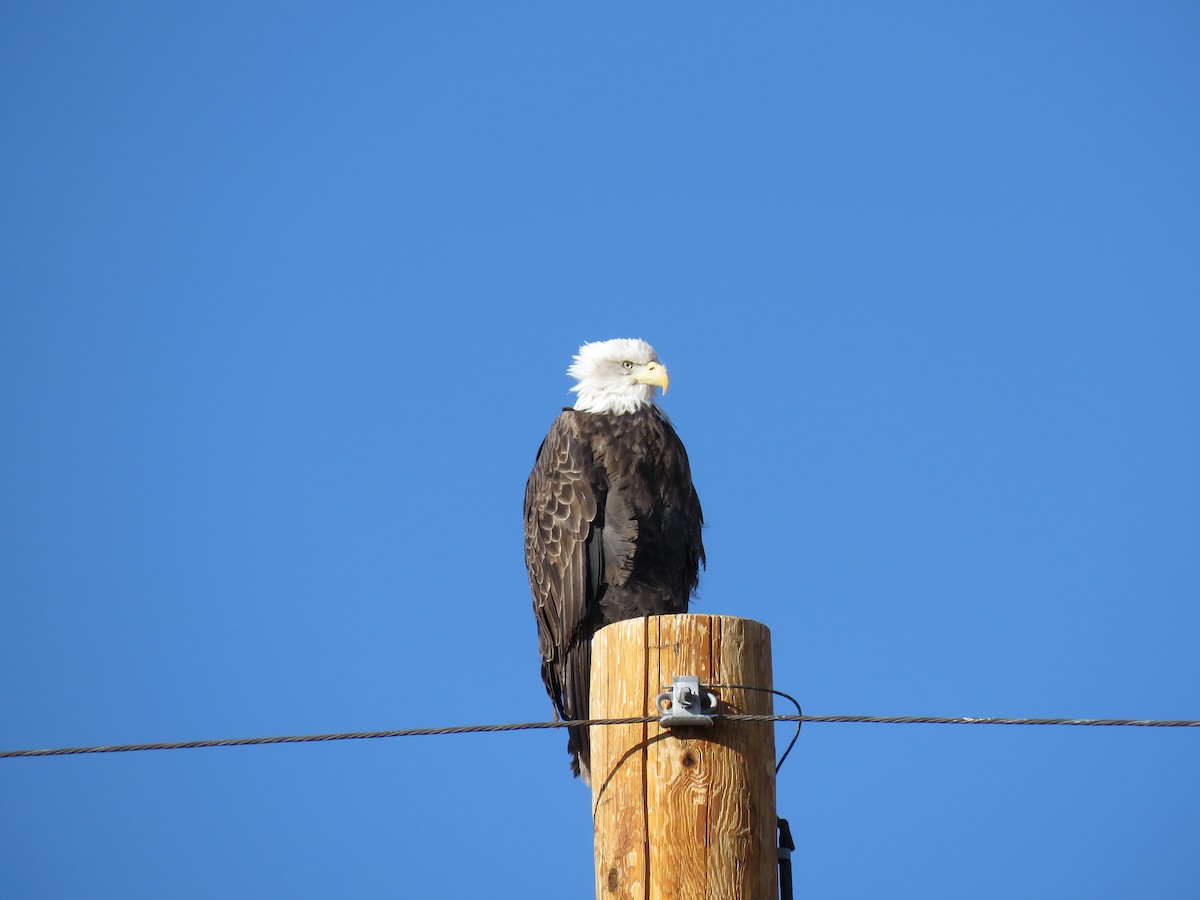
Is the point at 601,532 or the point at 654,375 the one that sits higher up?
the point at 654,375

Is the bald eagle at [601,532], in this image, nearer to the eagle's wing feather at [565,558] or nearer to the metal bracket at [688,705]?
Answer: the eagle's wing feather at [565,558]

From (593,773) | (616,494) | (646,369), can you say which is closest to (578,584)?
(616,494)

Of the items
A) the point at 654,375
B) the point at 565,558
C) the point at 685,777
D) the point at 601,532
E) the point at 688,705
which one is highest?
the point at 654,375

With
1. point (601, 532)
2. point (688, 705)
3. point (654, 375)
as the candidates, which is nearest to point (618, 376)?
point (654, 375)

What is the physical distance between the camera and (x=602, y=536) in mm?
6789

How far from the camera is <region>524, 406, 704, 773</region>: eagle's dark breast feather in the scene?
6.73m

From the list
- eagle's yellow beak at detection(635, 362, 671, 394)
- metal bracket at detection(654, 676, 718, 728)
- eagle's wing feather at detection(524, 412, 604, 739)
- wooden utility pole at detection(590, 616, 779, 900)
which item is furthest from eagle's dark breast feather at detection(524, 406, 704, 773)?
metal bracket at detection(654, 676, 718, 728)

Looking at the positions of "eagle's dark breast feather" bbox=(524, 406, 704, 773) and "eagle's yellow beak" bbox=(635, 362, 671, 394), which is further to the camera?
"eagle's yellow beak" bbox=(635, 362, 671, 394)

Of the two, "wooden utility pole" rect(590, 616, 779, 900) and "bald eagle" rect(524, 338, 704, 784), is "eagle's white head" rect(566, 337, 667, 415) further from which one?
"wooden utility pole" rect(590, 616, 779, 900)

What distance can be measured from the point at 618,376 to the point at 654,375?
0.72ft

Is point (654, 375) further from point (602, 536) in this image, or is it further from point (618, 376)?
point (602, 536)

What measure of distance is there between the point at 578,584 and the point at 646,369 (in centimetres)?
139

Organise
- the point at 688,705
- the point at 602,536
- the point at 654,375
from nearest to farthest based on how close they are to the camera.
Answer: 1. the point at 688,705
2. the point at 602,536
3. the point at 654,375

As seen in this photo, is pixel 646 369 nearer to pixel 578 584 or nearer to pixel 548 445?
pixel 548 445
